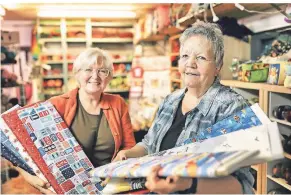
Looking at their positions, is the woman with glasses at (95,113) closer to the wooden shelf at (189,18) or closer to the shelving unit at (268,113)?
the shelving unit at (268,113)

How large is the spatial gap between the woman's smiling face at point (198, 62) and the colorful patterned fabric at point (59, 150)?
65 centimetres

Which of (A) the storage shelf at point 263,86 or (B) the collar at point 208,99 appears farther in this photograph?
(A) the storage shelf at point 263,86

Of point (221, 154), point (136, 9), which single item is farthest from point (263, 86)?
point (136, 9)

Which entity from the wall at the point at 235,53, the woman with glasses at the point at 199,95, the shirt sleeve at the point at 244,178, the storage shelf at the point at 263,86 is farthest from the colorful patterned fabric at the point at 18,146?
the wall at the point at 235,53

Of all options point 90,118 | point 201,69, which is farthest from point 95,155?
point 201,69

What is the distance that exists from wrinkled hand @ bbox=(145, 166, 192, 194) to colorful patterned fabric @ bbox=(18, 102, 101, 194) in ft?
2.38

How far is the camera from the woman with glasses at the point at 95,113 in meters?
1.83

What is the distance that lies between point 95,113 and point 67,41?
15.5 feet

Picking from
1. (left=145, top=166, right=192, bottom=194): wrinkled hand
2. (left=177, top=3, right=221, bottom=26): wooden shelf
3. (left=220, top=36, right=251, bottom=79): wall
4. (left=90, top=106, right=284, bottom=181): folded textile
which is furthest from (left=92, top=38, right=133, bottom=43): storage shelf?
(left=145, top=166, right=192, bottom=194): wrinkled hand

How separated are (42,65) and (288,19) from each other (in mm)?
5018

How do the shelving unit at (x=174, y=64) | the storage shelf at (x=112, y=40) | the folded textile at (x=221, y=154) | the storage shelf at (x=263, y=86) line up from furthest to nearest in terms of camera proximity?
the storage shelf at (x=112, y=40)
the shelving unit at (x=174, y=64)
the storage shelf at (x=263, y=86)
the folded textile at (x=221, y=154)

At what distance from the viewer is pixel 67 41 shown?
6371mm

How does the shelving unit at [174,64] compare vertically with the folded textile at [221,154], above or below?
above

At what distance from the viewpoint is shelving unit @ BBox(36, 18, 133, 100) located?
6316 mm
